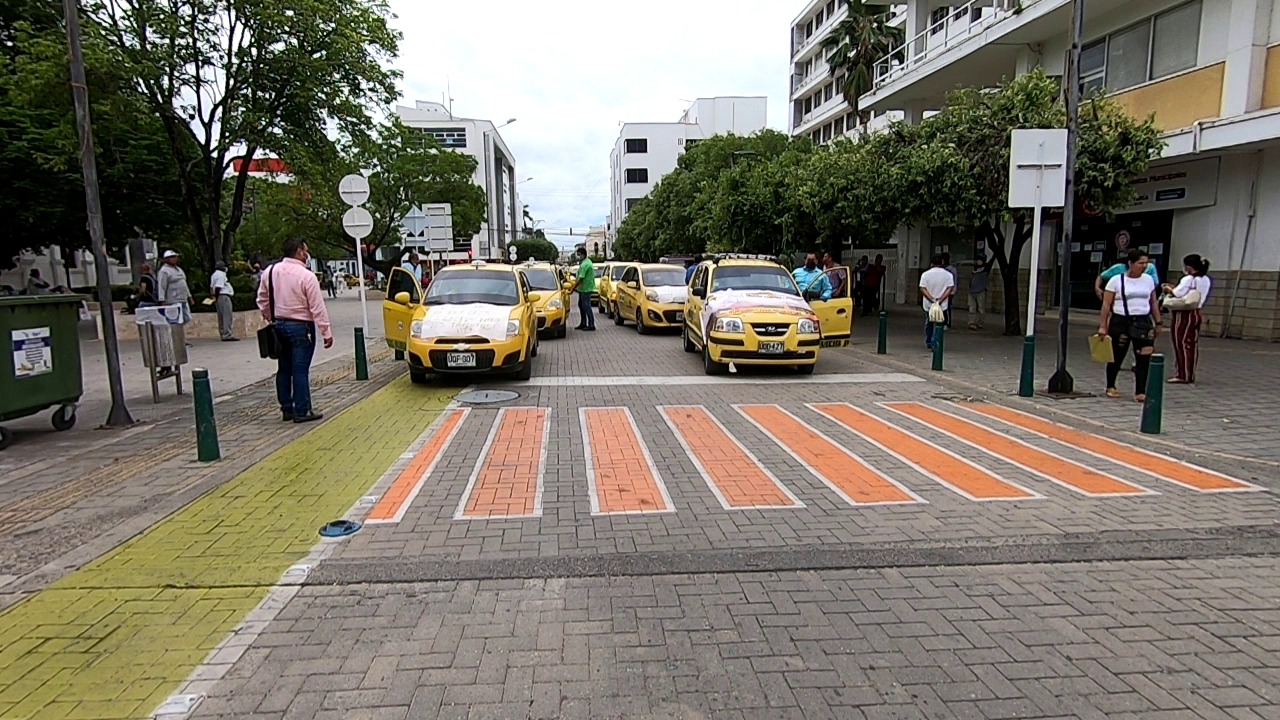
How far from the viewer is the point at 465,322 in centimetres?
1035

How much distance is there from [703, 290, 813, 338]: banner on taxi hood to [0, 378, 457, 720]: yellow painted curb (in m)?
6.44

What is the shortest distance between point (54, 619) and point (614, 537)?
→ 118 inches

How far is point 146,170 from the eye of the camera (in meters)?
20.0

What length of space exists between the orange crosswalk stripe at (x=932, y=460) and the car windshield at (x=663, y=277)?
33.5ft

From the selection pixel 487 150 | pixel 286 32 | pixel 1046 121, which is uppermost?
pixel 487 150

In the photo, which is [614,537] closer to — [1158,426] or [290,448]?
[290,448]

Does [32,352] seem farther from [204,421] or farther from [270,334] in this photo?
[204,421]

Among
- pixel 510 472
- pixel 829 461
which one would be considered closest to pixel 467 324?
pixel 510 472

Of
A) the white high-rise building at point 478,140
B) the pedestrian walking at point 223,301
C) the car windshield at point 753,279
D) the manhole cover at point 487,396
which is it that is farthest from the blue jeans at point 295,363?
the white high-rise building at point 478,140

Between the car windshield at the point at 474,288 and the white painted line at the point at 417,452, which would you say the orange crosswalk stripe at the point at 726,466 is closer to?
the white painted line at the point at 417,452

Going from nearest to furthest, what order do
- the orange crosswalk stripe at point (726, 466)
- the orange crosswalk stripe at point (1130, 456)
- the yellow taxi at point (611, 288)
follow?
1. the orange crosswalk stripe at point (726, 466)
2. the orange crosswalk stripe at point (1130, 456)
3. the yellow taxi at point (611, 288)

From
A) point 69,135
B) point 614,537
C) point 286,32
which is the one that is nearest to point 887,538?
point 614,537

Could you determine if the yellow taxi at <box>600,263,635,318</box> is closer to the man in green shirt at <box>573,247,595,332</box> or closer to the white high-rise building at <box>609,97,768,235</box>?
the man in green shirt at <box>573,247,595,332</box>

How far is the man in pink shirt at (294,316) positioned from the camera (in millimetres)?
7984
